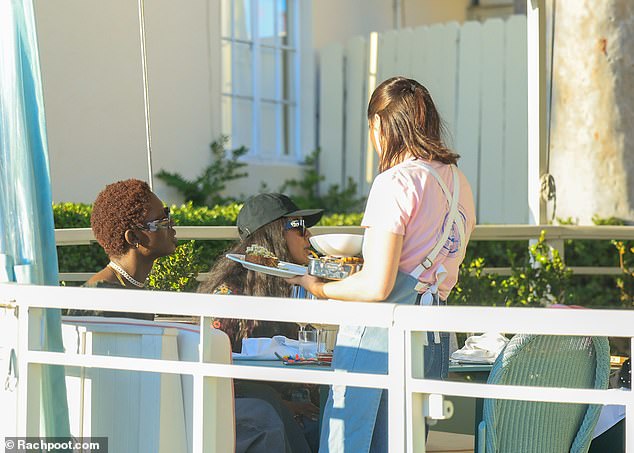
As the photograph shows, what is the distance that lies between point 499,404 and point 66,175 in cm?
651

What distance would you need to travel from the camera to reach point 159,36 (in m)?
9.62

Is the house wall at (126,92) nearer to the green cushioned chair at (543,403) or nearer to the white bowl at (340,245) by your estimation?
the white bowl at (340,245)

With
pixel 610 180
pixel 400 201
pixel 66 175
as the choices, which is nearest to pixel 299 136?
pixel 66 175

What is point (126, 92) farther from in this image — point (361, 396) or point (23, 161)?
point (361, 396)

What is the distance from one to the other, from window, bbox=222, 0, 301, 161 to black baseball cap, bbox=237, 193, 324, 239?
6266 mm

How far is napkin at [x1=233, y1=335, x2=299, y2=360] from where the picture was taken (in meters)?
3.73

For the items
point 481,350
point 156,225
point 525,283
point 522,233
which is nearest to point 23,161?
point 156,225

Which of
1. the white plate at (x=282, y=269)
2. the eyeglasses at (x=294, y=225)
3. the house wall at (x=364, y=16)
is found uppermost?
the house wall at (x=364, y=16)

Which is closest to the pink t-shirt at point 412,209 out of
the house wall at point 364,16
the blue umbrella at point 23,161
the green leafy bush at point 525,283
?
the blue umbrella at point 23,161

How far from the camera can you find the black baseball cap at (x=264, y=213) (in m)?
4.37

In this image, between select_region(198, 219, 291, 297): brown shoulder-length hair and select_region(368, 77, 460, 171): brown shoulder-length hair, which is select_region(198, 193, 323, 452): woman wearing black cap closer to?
select_region(198, 219, 291, 297): brown shoulder-length hair

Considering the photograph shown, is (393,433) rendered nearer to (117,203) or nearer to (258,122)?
(117,203)

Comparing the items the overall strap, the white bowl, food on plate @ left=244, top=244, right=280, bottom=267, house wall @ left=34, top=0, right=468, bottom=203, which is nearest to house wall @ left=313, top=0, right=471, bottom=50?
house wall @ left=34, top=0, right=468, bottom=203

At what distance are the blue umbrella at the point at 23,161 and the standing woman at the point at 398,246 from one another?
821 mm
